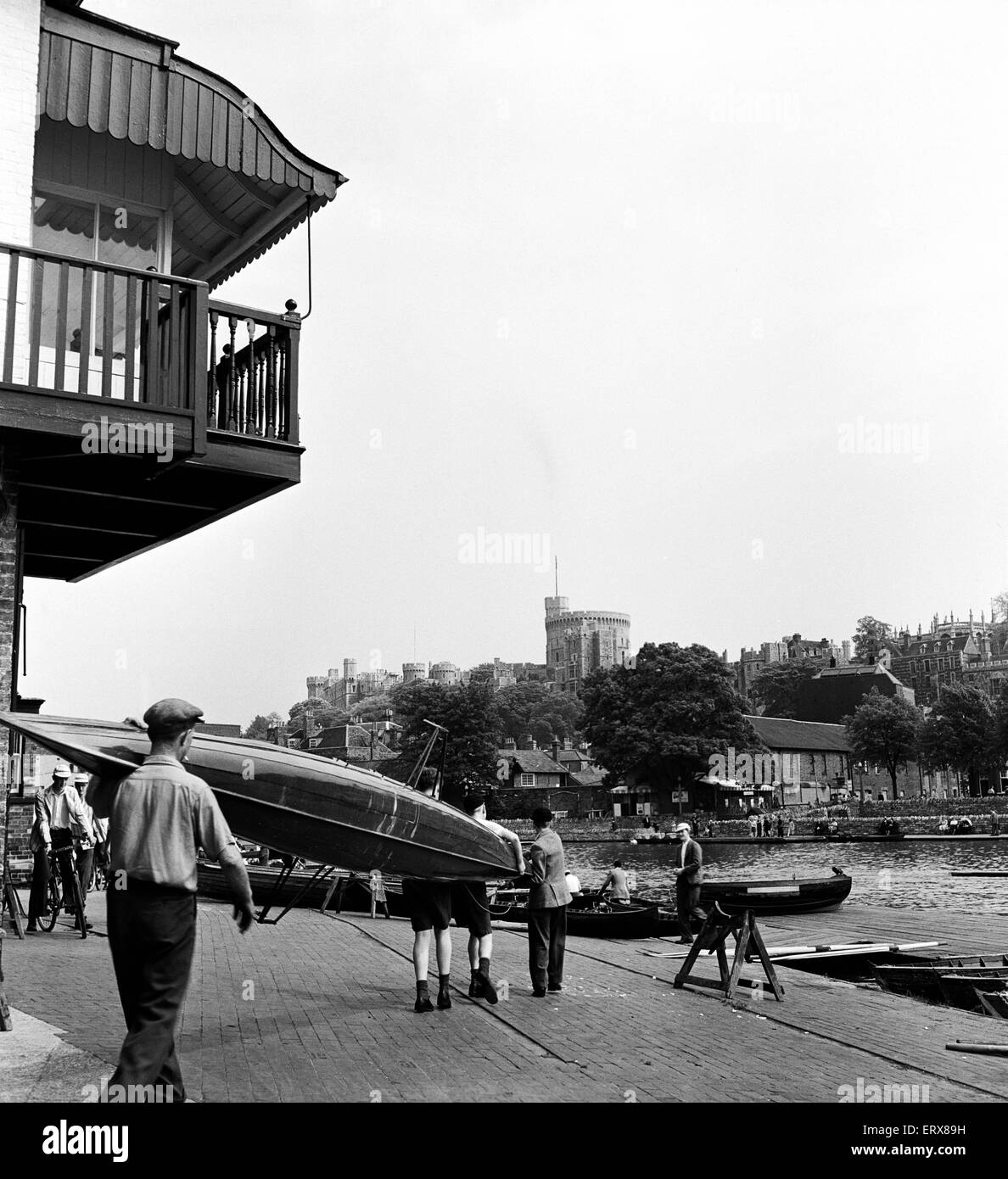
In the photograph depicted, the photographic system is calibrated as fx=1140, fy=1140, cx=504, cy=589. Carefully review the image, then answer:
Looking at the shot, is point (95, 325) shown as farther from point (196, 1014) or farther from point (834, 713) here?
point (834, 713)

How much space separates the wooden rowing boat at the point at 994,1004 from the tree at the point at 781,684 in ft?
471

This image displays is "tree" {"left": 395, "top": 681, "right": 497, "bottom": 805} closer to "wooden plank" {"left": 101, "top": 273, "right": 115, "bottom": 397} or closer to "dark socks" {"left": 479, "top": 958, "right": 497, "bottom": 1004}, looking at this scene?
"dark socks" {"left": 479, "top": 958, "right": 497, "bottom": 1004}

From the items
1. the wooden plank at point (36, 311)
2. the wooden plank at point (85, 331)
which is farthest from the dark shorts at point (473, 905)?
the wooden plank at point (36, 311)

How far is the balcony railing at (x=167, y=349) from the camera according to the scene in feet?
31.7

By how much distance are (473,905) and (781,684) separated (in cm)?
15667

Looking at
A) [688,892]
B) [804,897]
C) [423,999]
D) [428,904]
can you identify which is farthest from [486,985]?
[804,897]

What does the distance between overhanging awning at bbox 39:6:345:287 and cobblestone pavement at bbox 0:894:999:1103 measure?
794cm

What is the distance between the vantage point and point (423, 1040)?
8.58 m

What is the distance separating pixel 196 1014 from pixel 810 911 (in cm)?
1894

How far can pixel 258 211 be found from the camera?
44.4 ft

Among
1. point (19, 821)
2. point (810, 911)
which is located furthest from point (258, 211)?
point (810, 911)

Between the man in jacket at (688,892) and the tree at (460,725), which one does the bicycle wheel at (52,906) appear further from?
the tree at (460,725)

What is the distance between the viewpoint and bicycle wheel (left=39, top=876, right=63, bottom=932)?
1483 cm

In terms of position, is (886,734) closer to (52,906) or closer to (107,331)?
(52,906)
